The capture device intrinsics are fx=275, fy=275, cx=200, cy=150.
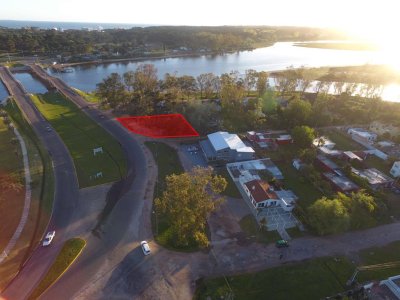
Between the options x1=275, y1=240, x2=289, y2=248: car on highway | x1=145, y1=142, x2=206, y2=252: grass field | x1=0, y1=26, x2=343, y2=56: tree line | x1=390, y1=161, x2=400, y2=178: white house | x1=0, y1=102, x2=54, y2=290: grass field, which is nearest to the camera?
x1=0, y1=102, x2=54, y2=290: grass field

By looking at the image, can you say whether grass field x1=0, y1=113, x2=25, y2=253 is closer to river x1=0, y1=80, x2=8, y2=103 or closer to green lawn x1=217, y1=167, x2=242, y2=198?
green lawn x1=217, y1=167, x2=242, y2=198

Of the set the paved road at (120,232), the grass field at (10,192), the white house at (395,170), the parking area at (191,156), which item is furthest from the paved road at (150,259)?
the white house at (395,170)

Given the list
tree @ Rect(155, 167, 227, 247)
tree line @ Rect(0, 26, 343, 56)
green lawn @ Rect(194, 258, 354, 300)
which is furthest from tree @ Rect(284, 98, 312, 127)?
tree line @ Rect(0, 26, 343, 56)

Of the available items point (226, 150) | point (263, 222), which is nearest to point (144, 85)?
point (226, 150)

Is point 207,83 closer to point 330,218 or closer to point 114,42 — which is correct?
point 330,218

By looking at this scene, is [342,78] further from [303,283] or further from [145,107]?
[303,283]
